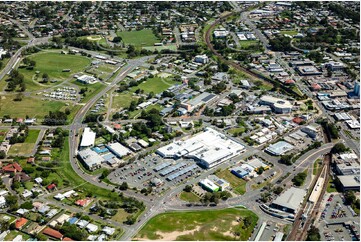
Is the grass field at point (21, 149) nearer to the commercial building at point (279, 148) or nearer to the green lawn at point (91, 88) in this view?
the green lawn at point (91, 88)

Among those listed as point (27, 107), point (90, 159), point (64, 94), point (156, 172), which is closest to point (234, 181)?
point (156, 172)

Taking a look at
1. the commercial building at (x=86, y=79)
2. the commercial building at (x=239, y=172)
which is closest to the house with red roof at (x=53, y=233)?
the commercial building at (x=239, y=172)

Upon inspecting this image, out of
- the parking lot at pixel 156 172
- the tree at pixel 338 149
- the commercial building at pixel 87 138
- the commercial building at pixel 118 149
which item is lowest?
the commercial building at pixel 87 138

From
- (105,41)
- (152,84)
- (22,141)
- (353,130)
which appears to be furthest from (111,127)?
(105,41)

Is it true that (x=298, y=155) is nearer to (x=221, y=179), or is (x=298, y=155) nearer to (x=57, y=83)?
(x=221, y=179)

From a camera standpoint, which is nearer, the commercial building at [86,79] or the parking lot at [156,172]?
the parking lot at [156,172]

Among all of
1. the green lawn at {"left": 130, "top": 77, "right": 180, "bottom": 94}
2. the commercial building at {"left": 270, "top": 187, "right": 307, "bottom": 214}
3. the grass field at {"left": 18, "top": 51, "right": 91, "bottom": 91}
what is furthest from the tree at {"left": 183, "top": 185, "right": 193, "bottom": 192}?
the grass field at {"left": 18, "top": 51, "right": 91, "bottom": 91}
